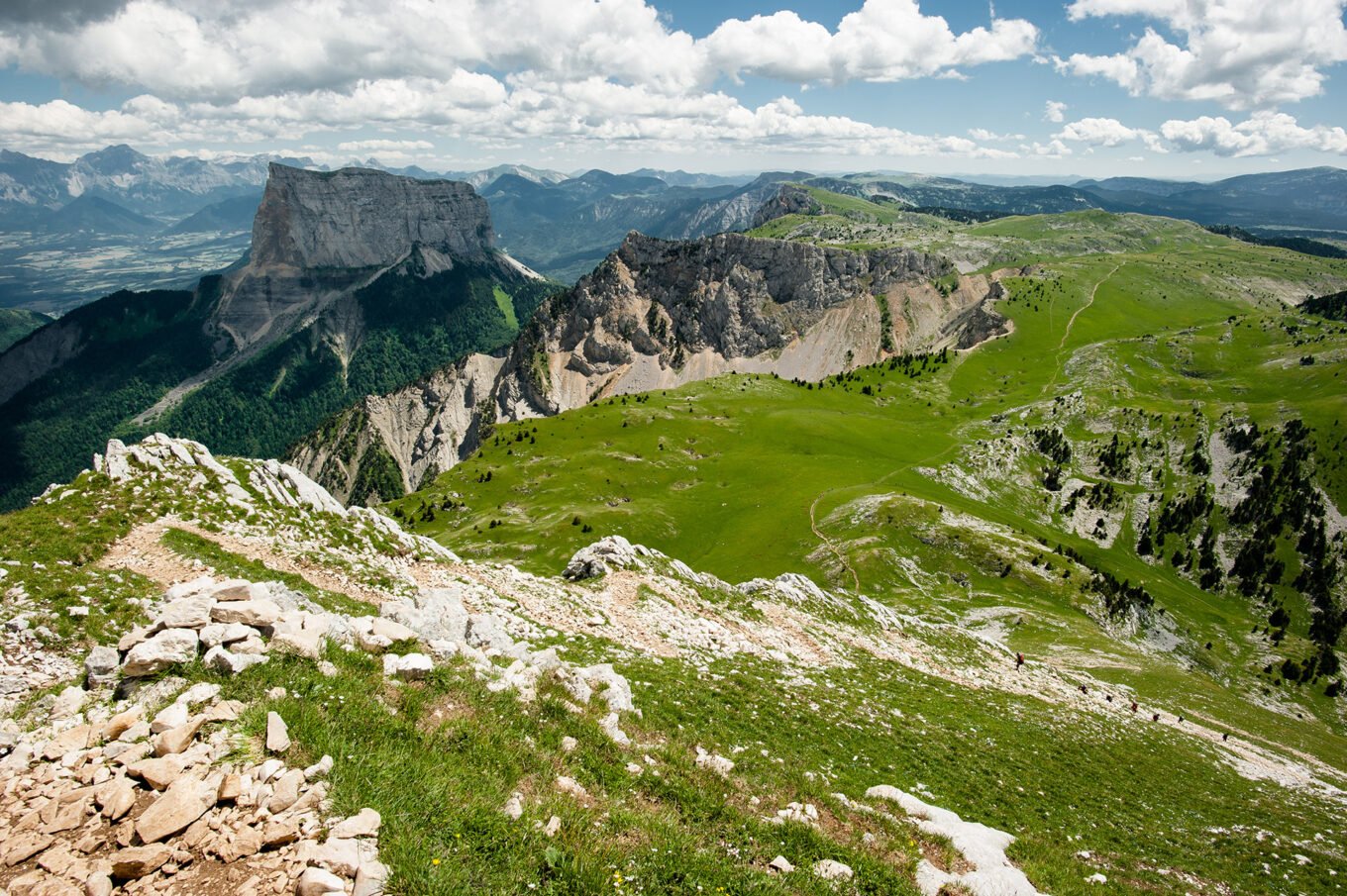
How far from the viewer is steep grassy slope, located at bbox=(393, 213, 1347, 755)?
7231 centimetres

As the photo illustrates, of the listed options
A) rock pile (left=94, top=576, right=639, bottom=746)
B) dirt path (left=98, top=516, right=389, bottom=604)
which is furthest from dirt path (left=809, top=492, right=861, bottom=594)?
rock pile (left=94, top=576, right=639, bottom=746)

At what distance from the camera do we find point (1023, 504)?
12550 centimetres

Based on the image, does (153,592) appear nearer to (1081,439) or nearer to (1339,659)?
(1339,659)

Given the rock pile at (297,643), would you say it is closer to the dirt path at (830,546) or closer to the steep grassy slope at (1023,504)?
the steep grassy slope at (1023,504)

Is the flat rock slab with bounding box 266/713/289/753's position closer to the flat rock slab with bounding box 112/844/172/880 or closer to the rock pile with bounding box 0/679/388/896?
the rock pile with bounding box 0/679/388/896

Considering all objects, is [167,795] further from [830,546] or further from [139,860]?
[830,546]

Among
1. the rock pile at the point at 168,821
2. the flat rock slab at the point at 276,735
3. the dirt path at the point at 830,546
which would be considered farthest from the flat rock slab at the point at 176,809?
the dirt path at the point at 830,546

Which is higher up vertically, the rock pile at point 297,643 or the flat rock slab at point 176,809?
the flat rock slab at point 176,809

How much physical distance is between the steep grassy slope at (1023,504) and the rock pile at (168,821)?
214 feet

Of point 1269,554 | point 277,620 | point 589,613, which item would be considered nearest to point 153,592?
point 277,620

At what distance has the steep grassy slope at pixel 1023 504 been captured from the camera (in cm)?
7231

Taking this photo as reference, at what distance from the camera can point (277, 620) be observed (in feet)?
47.2

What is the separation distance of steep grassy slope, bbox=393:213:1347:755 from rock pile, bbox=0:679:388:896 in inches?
2569

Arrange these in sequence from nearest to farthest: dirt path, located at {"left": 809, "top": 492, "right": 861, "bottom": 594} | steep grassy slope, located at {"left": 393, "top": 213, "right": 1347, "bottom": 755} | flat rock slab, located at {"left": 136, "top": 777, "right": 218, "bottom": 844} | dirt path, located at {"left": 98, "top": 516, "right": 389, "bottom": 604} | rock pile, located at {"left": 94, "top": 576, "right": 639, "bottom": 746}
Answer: flat rock slab, located at {"left": 136, "top": 777, "right": 218, "bottom": 844}, rock pile, located at {"left": 94, "top": 576, "right": 639, "bottom": 746}, dirt path, located at {"left": 98, "top": 516, "right": 389, "bottom": 604}, steep grassy slope, located at {"left": 393, "top": 213, "right": 1347, "bottom": 755}, dirt path, located at {"left": 809, "top": 492, "right": 861, "bottom": 594}
